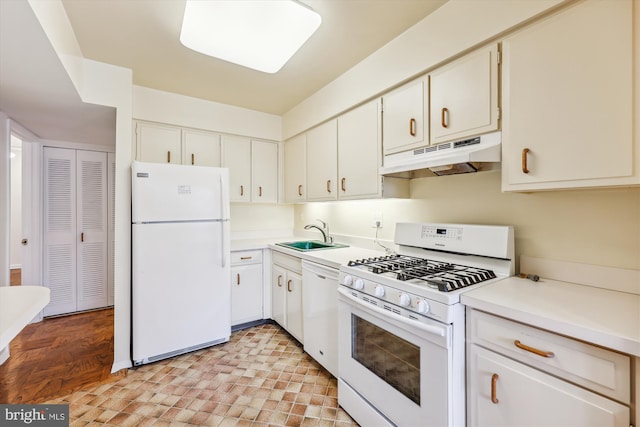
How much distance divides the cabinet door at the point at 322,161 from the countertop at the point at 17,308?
2.07 meters

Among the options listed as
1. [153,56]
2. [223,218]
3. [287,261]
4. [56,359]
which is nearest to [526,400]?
[287,261]

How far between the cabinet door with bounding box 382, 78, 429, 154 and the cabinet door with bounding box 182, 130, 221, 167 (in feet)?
6.45

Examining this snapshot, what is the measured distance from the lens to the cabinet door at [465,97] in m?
1.51

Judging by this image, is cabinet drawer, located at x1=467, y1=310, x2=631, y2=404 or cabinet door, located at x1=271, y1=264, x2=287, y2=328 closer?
cabinet drawer, located at x1=467, y1=310, x2=631, y2=404

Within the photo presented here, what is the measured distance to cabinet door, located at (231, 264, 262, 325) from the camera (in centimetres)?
288

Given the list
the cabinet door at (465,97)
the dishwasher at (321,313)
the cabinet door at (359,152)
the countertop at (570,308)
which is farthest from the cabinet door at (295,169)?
the countertop at (570,308)

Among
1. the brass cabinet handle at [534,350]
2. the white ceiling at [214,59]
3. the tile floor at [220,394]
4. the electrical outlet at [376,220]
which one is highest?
the white ceiling at [214,59]

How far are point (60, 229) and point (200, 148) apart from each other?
2128 mm

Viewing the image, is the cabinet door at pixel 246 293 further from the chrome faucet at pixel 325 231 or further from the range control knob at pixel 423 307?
the range control knob at pixel 423 307

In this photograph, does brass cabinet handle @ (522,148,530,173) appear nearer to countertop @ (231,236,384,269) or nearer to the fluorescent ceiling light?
countertop @ (231,236,384,269)

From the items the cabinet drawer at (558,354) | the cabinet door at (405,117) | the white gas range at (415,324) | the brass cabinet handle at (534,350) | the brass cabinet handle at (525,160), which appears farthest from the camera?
the cabinet door at (405,117)

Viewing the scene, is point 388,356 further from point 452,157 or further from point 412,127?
point 412,127

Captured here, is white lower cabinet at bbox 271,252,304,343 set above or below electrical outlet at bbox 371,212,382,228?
below

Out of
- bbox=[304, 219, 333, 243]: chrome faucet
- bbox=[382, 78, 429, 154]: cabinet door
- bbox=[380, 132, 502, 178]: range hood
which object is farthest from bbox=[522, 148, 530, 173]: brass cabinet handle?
bbox=[304, 219, 333, 243]: chrome faucet
